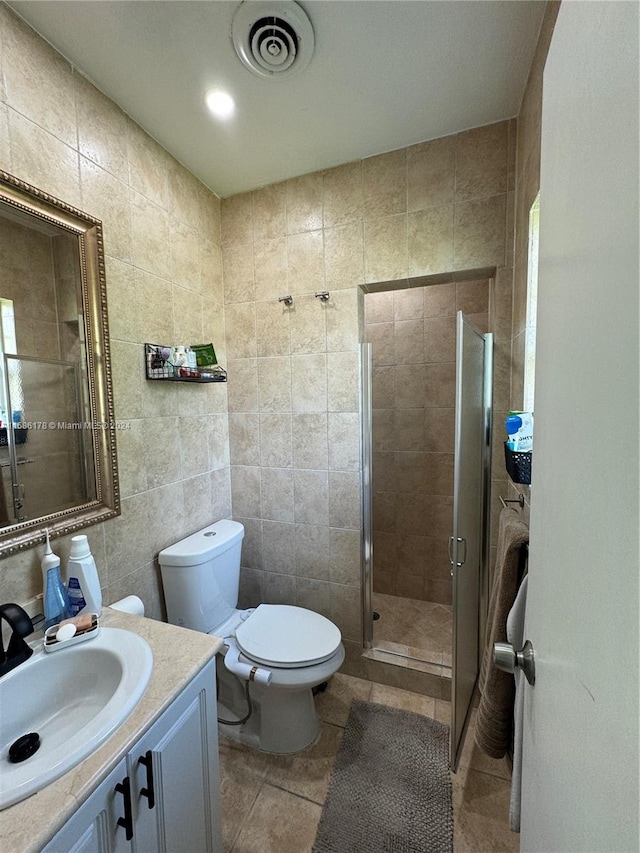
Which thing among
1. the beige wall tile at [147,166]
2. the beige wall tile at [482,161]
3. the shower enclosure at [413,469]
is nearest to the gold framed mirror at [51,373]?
the beige wall tile at [147,166]

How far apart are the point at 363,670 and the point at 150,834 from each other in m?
1.26

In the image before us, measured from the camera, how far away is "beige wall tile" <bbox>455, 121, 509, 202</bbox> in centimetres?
140

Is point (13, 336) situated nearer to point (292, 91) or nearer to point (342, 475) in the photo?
point (292, 91)

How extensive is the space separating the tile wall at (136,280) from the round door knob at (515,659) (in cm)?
125

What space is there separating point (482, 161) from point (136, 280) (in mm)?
1488

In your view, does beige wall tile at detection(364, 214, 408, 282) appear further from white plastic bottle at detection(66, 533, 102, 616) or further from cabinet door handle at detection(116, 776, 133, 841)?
cabinet door handle at detection(116, 776, 133, 841)

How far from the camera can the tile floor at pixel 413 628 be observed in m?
1.86

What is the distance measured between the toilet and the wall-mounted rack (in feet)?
2.39

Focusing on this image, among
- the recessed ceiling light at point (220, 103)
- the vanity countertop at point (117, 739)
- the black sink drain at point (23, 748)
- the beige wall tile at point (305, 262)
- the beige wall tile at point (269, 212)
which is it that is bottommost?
the black sink drain at point (23, 748)

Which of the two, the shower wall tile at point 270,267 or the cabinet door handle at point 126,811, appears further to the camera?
the shower wall tile at point 270,267

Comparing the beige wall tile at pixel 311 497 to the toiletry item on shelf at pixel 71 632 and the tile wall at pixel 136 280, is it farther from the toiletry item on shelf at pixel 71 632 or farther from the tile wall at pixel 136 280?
the toiletry item on shelf at pixel 71 632

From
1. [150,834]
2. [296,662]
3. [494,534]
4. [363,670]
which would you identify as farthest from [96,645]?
[494,534]

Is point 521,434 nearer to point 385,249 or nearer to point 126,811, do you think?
point 385,249

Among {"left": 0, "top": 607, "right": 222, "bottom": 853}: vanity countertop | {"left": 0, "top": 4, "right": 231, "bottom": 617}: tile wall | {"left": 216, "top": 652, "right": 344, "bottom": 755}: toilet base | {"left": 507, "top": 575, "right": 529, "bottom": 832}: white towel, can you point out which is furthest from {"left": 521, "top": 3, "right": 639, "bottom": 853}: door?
{"left": 0, "top": 4, "right": 231, "bottom": 617}: tile wall
